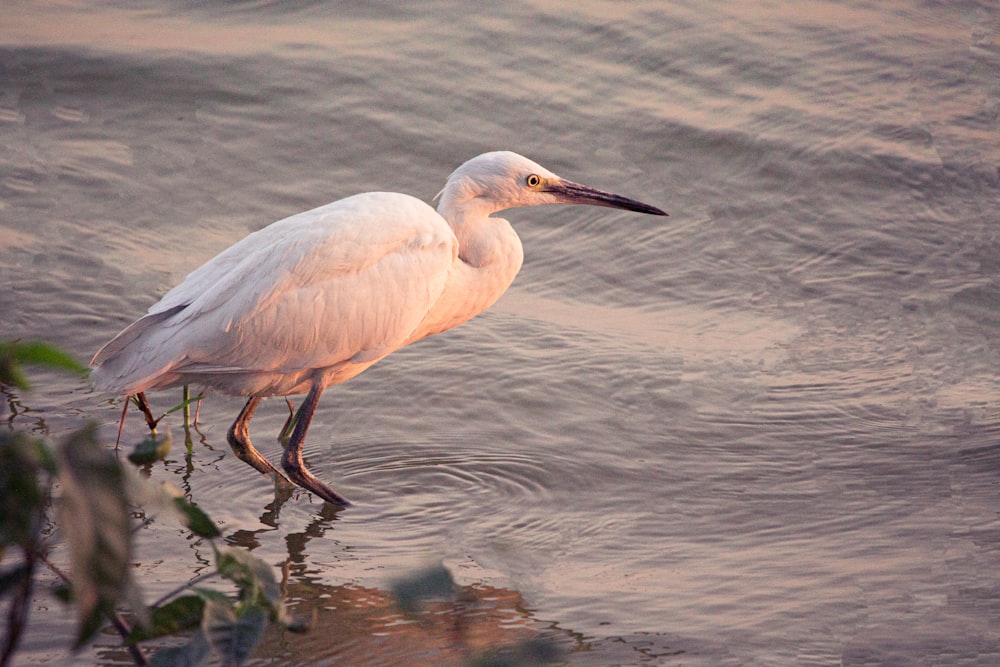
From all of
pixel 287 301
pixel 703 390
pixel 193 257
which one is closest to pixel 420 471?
pixel 287 301

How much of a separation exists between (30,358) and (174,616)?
674 mm

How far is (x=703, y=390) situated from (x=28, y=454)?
4.55 metres

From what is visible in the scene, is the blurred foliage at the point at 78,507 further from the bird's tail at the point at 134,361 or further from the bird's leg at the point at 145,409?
the bird's leg at the point at 145,409

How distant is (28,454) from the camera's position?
1500 millimetres

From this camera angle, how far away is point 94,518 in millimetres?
1446

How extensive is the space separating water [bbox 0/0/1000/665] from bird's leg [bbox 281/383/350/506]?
80 millimetres

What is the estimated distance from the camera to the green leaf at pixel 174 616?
80.0 inches

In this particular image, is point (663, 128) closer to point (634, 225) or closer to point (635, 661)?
point (634, 225)

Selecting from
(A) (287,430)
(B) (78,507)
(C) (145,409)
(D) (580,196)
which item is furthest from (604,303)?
(B) (78,507)

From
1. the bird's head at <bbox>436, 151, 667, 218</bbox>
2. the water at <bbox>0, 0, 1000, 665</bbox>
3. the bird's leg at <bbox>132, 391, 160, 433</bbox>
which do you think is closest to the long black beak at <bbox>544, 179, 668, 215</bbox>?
the bird's head at <bbox>436, 151, 667, 218</bbox>

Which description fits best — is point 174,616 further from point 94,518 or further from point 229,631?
point 94,518

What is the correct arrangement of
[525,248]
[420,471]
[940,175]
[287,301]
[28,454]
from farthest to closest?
[940,175], [525,248], [420,471], [287,301], [28,454]

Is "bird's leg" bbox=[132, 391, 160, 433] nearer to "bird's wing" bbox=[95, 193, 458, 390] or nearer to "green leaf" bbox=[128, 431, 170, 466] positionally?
"bird's wing" bbox=[95, 193, 458, 390]

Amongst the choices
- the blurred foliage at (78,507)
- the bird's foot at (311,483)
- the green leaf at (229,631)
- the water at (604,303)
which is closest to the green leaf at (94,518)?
the blurred foliage at (78,507)
